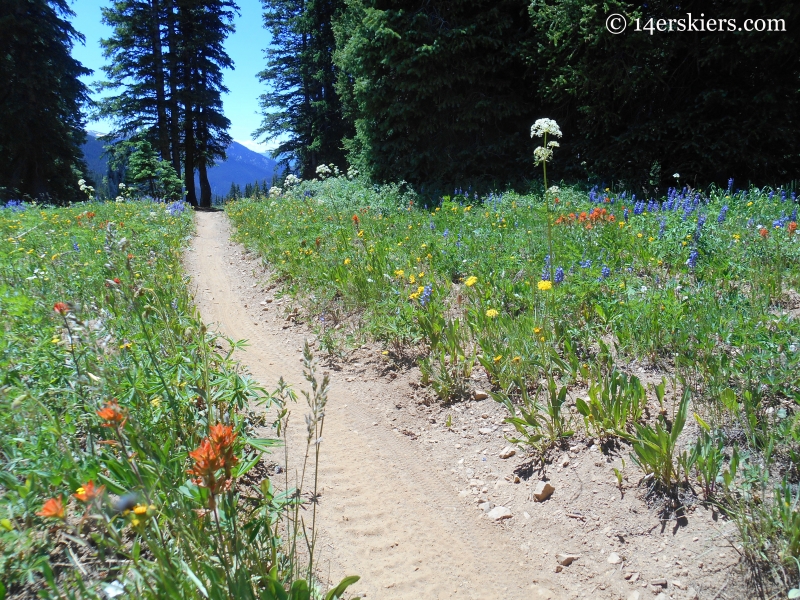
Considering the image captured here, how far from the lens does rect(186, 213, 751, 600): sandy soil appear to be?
2.42 metres

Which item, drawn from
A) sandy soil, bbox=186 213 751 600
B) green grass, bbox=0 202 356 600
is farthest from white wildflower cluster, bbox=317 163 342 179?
sandy soil, bbox=186 213 751 600

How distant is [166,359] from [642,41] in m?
11.0

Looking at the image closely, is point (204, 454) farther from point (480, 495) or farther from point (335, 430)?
point (335, 430)

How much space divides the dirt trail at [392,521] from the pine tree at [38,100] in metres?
23.7

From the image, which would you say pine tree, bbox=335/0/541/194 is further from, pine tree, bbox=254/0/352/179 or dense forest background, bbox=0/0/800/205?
pine tree, bbox=254/0/352/179

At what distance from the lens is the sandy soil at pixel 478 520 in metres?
2.42

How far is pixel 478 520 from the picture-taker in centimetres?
295

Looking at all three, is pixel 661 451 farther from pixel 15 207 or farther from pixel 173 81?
pixel 173 81

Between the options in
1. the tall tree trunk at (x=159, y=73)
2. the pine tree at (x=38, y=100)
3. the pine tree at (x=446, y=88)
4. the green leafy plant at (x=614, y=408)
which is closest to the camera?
the green leafy plant at (x=614, y=408)

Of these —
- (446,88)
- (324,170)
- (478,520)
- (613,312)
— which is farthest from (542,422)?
(446,88)

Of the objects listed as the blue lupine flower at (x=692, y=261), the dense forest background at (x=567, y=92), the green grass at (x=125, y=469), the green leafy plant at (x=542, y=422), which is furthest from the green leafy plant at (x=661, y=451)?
the dense forest background at (x=567, y=92)

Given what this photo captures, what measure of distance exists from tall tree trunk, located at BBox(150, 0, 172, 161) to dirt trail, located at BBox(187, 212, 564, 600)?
87.7 feet

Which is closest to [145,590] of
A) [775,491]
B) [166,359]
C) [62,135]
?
[166,359]

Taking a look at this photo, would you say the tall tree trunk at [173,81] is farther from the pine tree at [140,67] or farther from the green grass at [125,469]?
the green grass at [125,469]
